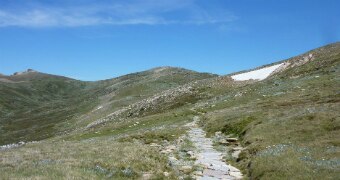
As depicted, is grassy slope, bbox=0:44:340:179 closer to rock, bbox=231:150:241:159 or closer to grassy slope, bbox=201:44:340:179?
grassy slope, bbox=201:44:340:179

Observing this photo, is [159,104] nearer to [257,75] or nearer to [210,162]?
[257,75]

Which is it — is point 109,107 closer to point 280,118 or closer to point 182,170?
point 280,118

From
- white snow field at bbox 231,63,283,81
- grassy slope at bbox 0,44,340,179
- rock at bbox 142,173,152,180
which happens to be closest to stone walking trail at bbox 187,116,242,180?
grassy slope at bbox 0,44,340,179

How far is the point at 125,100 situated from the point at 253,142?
105m

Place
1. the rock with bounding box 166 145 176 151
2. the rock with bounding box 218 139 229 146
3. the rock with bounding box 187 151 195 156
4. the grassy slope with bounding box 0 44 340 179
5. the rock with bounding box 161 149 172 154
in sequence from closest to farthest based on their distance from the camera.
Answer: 1. the grassy slope with bounding box 0 44 340 179
2. the rock with bounding box 187 151 195 156
3. the rock with bounding box 161 149 172 154
4. the rock with bounding box 166 145 176 151
5. the rock with bounding box 218 139 229 146

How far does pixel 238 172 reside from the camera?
2358 cm

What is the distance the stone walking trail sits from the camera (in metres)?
22.5

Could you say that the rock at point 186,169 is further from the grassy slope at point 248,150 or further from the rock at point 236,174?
the rock at point 236,174

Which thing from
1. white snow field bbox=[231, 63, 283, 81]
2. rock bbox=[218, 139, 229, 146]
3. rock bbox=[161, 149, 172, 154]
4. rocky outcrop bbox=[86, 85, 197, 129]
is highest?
white snow field bbox=[231, 63, 283, 81]

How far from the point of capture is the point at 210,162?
2622 centimetres

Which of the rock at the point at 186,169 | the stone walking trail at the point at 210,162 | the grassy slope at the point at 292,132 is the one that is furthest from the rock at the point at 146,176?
the grassy slope at the point at 292,132

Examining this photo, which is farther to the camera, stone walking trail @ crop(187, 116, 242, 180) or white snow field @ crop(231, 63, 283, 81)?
white snow field @ crop(231, 63, 283, 81)

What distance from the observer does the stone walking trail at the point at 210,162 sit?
73.7 feet

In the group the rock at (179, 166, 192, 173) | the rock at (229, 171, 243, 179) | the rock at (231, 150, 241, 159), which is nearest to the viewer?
the rock at (229, 171, 243, 179)
